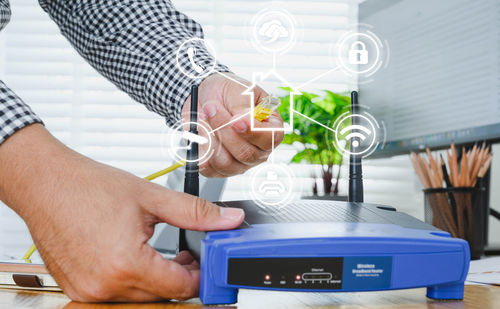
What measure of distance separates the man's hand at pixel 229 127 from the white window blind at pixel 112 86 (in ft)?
4.34

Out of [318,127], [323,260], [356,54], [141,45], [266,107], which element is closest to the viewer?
[323,260]

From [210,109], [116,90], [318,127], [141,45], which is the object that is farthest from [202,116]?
[116,90]

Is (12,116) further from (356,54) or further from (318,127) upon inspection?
(318,127)

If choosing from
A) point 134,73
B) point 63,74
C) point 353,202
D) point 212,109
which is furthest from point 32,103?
point 353,202

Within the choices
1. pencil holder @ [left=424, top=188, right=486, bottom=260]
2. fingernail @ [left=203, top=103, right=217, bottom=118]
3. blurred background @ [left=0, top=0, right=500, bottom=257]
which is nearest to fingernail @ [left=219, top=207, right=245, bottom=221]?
fingernail @ [left=203, top=103, right=217, bottom=118]

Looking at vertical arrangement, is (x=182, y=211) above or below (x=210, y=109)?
below

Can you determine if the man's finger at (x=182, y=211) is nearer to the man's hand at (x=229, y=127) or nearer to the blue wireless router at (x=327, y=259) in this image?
the blue wireless router at (x=327, y=259)

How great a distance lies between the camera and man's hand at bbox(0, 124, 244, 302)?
0.45 metres

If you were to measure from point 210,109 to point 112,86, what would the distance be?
1.54 m

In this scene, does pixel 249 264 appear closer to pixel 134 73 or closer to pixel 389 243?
pixel 389 243

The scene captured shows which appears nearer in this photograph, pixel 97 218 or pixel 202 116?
pixel 97 218

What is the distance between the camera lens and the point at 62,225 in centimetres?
47

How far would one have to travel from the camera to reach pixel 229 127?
819 millimetres
